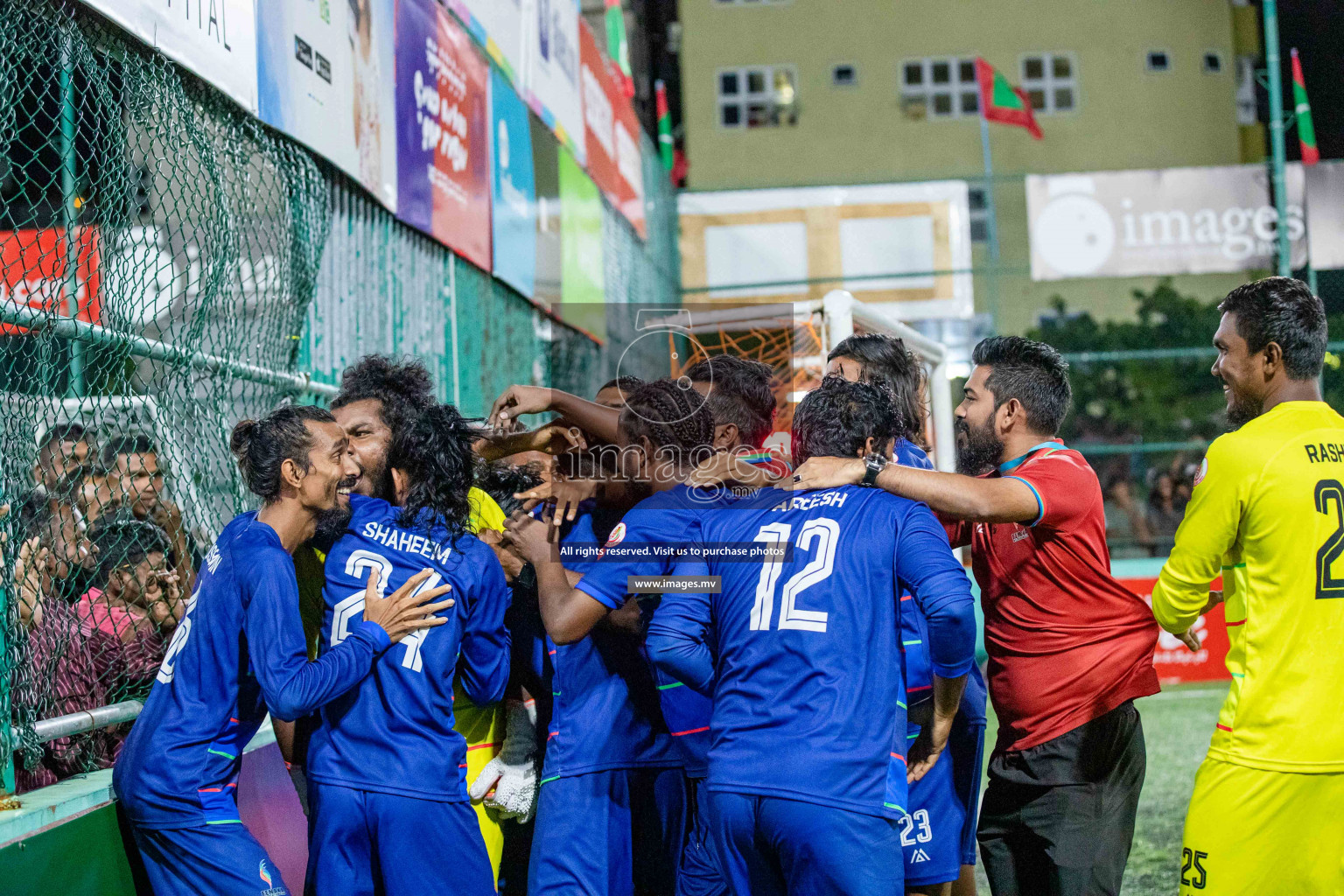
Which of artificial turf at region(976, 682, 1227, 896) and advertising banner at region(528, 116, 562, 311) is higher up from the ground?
advertising banner at region(528, 116, 562, 311)

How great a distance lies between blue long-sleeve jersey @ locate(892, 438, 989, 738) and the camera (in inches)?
135

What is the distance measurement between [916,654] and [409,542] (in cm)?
162

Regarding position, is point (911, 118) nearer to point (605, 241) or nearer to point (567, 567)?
point (605, 241)

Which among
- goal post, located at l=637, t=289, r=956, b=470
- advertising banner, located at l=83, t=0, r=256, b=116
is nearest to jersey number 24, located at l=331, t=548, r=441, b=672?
advertising banner, located at l=83, t=0, r=256, b=116

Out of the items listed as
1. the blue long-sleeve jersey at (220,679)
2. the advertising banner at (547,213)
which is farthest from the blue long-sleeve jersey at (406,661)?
the advertising banner at (547,213)

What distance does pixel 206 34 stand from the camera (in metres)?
4.68

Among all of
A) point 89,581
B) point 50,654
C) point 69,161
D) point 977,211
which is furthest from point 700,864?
point 977,211

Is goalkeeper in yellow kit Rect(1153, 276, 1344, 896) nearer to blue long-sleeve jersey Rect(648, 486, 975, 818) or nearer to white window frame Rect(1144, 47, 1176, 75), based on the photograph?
blue long-sleeve jersey Rect(648, 486, 975, 818)

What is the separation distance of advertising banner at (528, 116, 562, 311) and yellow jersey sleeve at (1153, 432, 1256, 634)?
7.31 meters

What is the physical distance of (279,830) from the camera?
4.30 m

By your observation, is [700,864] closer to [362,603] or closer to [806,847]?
[806,847]

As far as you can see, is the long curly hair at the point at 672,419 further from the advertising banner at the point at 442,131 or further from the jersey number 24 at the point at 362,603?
the advertising banner at the point at 442,131

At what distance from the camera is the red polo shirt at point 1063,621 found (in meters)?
3.66

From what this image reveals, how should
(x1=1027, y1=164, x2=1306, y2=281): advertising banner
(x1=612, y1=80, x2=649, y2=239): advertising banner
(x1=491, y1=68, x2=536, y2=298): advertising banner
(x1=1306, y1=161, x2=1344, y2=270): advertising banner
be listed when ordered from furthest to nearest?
(x1=1027, y1=164, x2=1306, y2=281): advertising banner → (x1=612, y1=80, x2=649, y2=239): advertising banner → (x1=1306, y1=161, x2=1344, y2=270): advertising banner → (x1=491, y1=68, x2=536, y2=298): advertising banner
